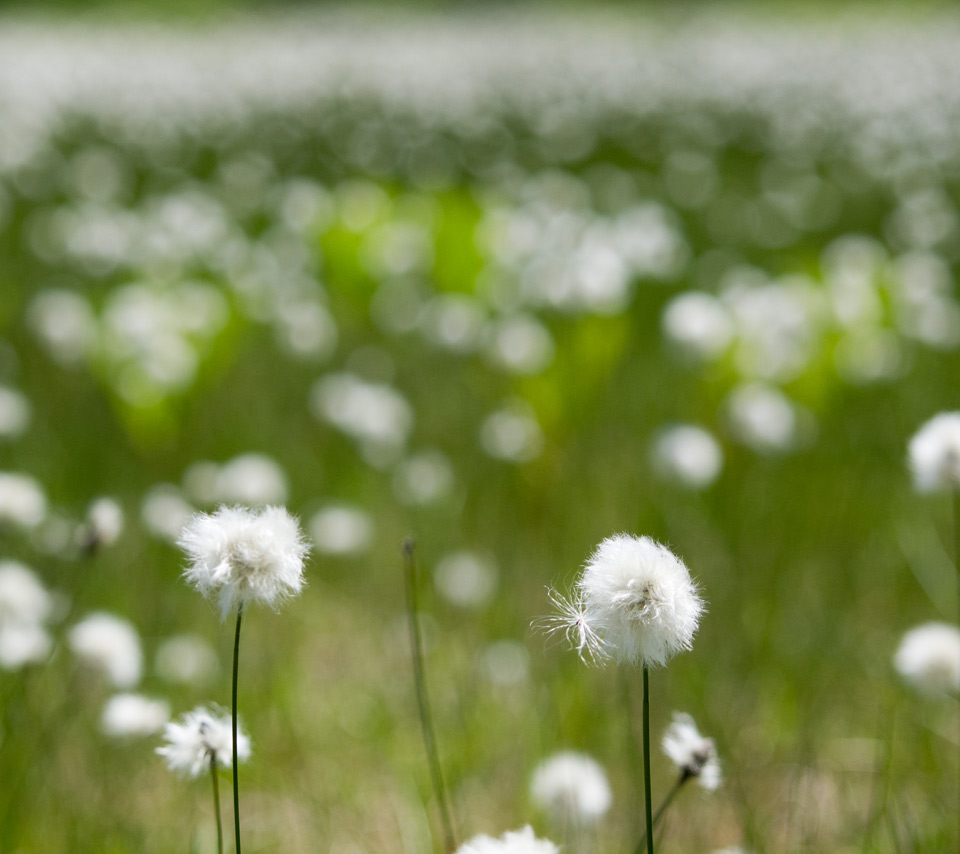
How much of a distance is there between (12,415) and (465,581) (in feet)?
3.51

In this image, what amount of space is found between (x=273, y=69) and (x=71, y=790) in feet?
27.4

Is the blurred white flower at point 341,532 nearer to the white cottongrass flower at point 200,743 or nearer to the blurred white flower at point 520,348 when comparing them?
the blurred white flower at point 520,348

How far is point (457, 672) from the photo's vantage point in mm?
1593

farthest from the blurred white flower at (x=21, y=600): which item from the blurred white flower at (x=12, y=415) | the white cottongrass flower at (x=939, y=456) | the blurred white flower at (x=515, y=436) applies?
the white cottongrass flower at (x=939, y=456)

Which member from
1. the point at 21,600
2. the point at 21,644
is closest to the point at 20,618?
the point at 21,600

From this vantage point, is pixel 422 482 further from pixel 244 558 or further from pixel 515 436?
pixel 244 558

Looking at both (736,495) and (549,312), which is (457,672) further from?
(549,312)

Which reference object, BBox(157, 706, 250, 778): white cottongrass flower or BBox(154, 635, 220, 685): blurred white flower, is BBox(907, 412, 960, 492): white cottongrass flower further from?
BBox(154, 635, 220, 685): blurred white flower

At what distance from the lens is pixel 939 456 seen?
1131mm

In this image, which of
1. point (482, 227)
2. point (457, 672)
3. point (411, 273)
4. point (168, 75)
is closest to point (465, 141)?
point (411, 273)

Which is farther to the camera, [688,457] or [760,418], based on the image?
[760,418]

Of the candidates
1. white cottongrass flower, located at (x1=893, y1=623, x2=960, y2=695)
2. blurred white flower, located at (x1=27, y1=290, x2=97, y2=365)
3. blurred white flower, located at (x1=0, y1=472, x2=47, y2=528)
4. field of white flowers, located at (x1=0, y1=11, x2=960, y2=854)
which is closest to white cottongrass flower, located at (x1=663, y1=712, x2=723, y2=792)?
field of white flowers, located at (x1=0, y1=11, x2=960, y2=854)

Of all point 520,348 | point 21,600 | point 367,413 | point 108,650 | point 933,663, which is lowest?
point 933,663

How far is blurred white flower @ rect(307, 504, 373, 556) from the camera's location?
6.24 ft
